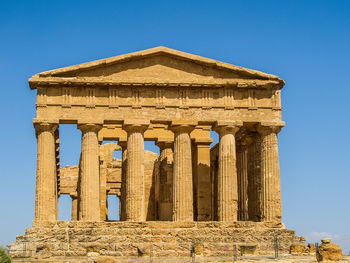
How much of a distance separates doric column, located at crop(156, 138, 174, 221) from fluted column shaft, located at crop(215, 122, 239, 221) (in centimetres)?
547

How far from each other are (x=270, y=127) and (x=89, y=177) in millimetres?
10214


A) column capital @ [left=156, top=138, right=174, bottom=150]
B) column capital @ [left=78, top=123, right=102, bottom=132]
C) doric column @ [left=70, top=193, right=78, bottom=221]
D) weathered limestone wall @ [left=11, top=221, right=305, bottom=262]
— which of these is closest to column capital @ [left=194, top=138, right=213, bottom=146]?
column capital @ [left=156, top=138, right=174, bottom=150]

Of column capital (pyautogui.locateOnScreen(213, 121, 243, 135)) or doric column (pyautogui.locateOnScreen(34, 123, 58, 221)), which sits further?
column capital (pyautogui.locateOnScreen(213, 121, 243, 135))

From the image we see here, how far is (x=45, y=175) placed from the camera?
137ft

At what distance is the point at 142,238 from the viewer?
37719 mm

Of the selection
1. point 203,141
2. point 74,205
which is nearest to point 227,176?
point 203,141

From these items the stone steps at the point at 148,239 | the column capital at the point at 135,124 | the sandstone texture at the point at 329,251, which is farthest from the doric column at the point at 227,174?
the sandstone texture at the point at 329,251

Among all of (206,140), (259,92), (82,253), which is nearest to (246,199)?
(206,140)

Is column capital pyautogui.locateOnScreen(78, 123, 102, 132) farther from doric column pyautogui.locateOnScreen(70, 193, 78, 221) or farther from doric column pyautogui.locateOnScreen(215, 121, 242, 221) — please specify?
doric column pyautogui.locateOnScreen(70, 193, 78, 221)

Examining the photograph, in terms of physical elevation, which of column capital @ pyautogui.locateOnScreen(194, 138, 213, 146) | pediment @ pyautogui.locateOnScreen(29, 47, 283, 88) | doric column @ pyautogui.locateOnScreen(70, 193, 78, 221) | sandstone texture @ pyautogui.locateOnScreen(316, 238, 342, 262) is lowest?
sandstone texture @ pyautogui.locateOnScreen(316, 238, 342, 262)

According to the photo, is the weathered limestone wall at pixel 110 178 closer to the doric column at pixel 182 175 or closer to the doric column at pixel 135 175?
the doric column at pixel 182 175

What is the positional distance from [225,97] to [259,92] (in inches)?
76.8

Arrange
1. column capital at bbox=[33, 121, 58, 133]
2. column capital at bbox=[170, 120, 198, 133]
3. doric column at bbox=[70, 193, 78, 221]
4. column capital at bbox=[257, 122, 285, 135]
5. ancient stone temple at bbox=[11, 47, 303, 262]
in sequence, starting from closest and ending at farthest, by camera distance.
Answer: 1. ancient stone temple at bbox=[11, 47, 303, 262]
2. column capital at bbox=[33, 121, 58, 133]
3. column capital at bbox=[170, 120, 198, 133]
4. column capital at bbox=[257, 122, 285, 135]
5. doric column at bbox=[70, 193, 78, 221]

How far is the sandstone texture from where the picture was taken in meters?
30.7
